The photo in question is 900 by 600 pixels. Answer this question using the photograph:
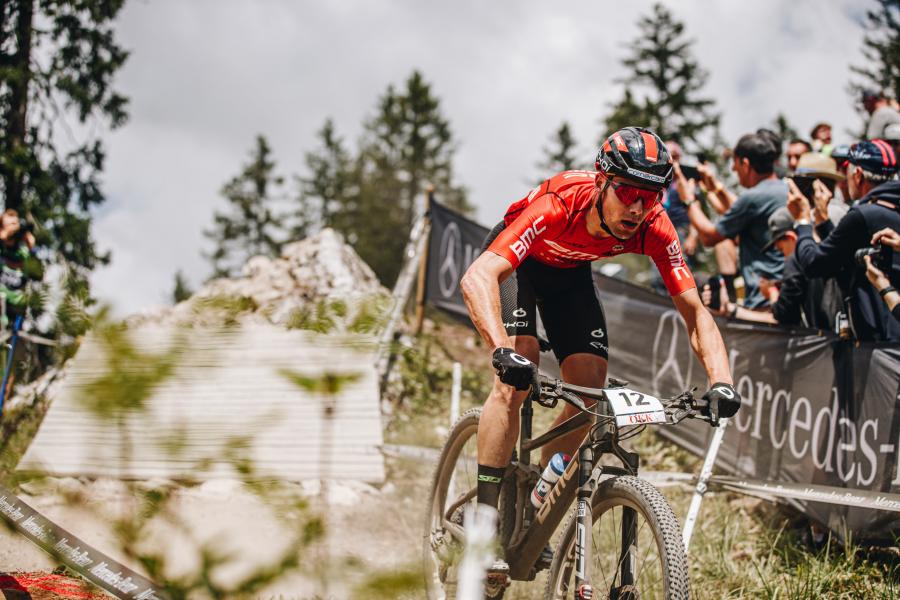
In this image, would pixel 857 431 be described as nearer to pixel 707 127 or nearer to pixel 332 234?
pixel 332 234

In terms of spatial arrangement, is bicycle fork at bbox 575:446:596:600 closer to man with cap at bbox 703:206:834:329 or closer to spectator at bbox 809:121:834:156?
man with cap at bbox 703:206:834:329

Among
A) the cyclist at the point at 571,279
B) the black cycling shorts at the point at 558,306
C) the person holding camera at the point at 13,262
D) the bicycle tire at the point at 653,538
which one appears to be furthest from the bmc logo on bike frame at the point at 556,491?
the person holding camera at the point at 13,262

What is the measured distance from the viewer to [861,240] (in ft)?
14.0

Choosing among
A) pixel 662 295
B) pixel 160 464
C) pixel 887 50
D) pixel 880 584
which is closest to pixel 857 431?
pixel 880 584

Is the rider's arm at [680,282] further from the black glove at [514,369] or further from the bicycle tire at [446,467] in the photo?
the bicycle tire at [446,467]

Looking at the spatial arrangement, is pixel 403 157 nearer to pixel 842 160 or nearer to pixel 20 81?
pixel 20 81

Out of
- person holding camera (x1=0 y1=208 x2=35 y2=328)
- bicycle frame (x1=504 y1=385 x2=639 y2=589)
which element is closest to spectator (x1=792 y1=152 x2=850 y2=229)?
bicycle frame (x1=504 y1=385 x2=639 y2=589)

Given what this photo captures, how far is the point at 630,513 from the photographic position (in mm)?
2855

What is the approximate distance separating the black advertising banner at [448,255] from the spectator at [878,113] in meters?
4.59

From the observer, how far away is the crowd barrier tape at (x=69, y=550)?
1.35 meters

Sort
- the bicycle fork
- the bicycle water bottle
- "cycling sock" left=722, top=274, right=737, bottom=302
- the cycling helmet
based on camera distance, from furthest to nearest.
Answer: "cycling sock" left=722, top=274, right=737, bottom=302, the cycling helmet, the bicycle water bottle, the bicycle fork

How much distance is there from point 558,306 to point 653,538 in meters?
1.45

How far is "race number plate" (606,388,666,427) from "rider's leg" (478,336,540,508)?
0.72 meters

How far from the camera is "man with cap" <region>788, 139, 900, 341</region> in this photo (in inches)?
166
